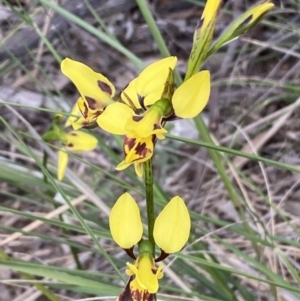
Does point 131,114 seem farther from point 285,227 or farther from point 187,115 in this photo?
point 285,227

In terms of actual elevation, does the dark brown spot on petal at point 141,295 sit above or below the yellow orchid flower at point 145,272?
below

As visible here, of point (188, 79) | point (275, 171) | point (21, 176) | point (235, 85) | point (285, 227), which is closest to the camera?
point (188, 79)

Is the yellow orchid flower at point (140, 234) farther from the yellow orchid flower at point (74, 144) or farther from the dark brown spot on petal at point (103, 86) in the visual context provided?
the yellow orchid flower at point (74, 144)

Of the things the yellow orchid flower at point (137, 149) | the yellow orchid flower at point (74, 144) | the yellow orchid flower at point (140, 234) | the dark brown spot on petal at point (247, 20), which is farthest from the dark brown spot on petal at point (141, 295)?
the yellow orchid flower at point (74, 144)

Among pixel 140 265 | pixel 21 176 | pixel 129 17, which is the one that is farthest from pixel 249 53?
pixel 140 265

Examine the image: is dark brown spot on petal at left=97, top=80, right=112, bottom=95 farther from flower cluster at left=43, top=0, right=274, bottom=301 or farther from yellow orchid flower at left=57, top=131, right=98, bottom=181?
yellow orchid flower at left=57, top=131, right=98, bottom=181

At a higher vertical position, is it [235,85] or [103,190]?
[235,85]

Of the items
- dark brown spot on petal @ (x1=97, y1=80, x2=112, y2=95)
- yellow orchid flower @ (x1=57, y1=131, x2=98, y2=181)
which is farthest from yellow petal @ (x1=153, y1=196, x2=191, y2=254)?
yellow orchid flower @ (x1=57, y1=131, x2=98, y2=181)
